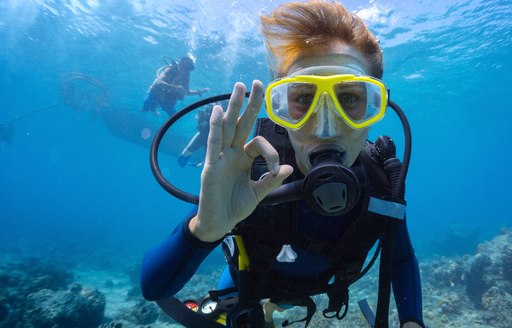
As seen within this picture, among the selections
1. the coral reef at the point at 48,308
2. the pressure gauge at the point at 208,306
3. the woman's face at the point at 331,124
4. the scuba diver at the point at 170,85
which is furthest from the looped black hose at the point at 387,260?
the scuba diver at the point at 170,85

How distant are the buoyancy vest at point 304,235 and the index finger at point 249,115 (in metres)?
0.87

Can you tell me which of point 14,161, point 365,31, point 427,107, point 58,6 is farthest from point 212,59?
point 14,161

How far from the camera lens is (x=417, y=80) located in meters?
23.1

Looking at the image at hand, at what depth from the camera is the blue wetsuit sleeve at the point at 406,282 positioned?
2.80 meters

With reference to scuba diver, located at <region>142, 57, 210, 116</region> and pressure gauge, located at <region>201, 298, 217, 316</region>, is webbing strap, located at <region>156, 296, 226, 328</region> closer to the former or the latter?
pressure gauge, located at <region>201, 298, 217, 316</region>

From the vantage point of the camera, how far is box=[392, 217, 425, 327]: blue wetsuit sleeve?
2799 mm

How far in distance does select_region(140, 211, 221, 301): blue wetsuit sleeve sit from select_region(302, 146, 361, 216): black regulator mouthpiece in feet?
2.29

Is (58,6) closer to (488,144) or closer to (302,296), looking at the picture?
(302,296)

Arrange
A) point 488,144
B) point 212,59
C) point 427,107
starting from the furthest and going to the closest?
point 488,144 < point 427,107 < point 212,59

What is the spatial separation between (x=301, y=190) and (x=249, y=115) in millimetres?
623

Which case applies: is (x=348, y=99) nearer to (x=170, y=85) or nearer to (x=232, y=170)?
(x=232, y=170)

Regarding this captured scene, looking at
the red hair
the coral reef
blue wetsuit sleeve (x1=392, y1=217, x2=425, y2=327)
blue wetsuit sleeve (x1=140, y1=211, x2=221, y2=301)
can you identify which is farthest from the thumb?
the coral reef

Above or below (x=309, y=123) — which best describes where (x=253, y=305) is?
below

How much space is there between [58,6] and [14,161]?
5757 inches
